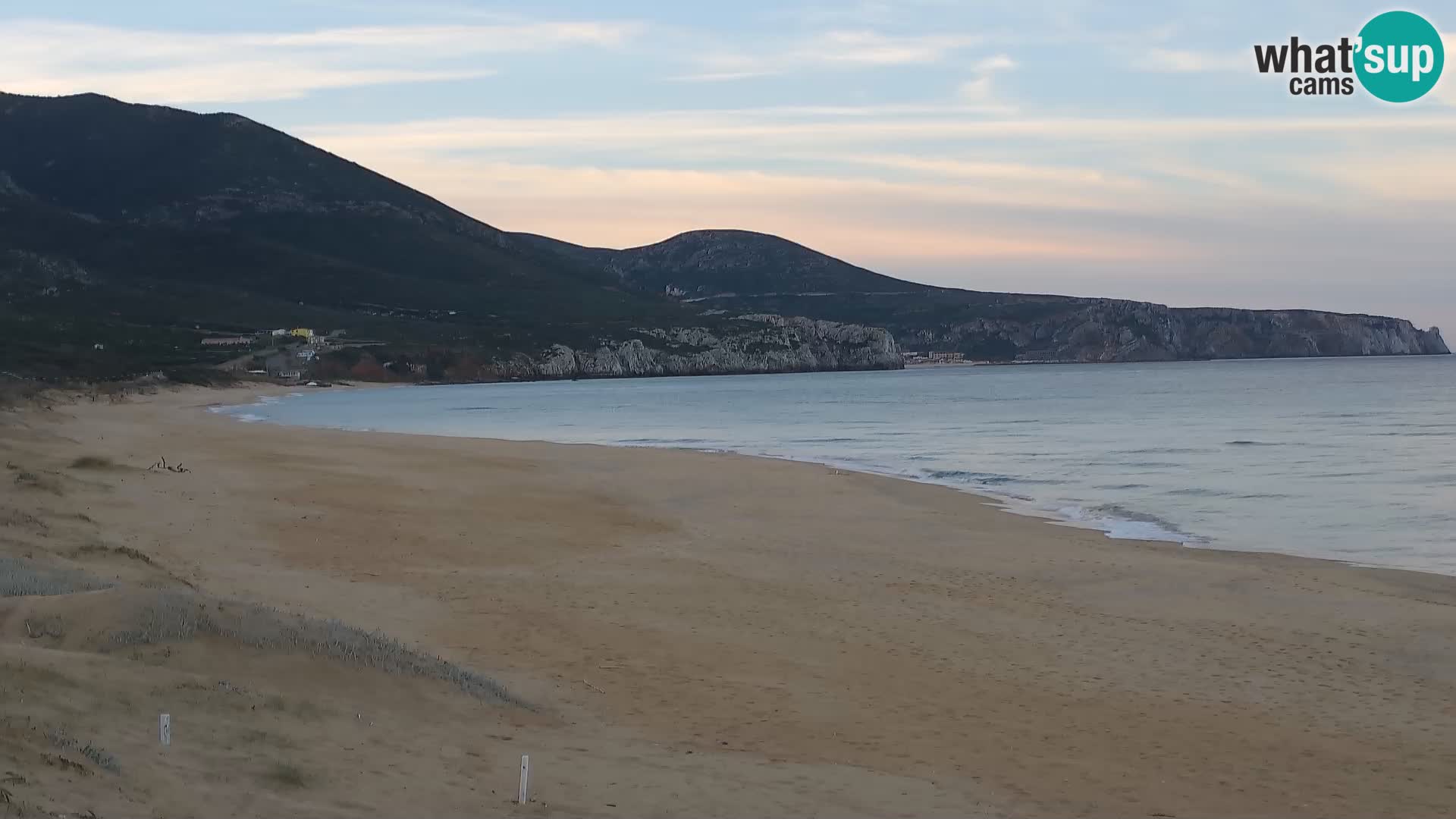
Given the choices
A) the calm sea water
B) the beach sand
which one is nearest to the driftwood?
the beach sand

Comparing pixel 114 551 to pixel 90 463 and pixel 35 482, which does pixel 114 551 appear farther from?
pixel 90 463

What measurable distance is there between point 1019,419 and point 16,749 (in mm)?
61438

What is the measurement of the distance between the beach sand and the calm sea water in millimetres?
4537

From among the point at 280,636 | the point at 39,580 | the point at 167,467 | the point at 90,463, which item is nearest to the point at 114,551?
the point at 39,580

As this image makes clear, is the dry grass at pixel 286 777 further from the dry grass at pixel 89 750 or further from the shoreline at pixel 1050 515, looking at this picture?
the shoreline at pixel 1050 515

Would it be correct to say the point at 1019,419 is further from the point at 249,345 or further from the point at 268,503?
the point at 249,345

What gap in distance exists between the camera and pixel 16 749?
656 cm

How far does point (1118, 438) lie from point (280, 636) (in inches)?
1709

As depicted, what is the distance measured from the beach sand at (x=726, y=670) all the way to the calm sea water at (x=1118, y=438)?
14.9 feet

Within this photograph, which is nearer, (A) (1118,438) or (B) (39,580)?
(B) (39,580)

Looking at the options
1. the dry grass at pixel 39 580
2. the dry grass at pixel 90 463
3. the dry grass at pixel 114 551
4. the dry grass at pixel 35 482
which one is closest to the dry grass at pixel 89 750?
the dry grass at pixel 39 580

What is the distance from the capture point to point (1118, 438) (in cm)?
4944

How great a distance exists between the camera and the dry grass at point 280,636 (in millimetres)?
9742

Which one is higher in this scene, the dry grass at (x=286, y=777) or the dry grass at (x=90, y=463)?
the dry grass at (x=90, y=463)
